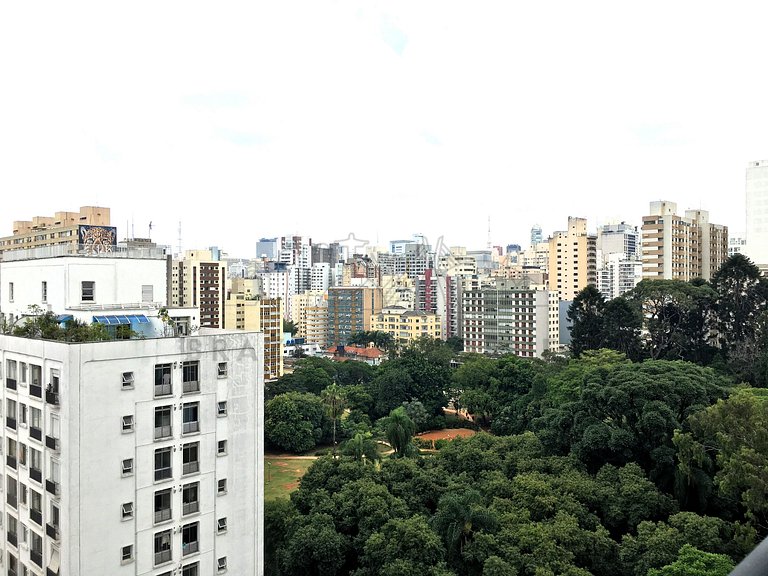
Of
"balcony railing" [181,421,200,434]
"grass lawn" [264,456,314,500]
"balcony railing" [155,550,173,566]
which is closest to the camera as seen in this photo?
"balcony railing" [155,550,173,566]

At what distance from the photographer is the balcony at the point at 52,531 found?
1385 centimetres

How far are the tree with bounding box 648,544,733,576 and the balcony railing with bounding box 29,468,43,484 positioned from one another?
13894 mm

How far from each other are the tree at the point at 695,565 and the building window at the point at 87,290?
604 inches

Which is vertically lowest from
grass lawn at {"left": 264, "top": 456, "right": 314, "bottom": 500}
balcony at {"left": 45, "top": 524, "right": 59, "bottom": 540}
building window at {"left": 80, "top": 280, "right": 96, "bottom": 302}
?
grass lawn at {"left": 264, "top": 456, "right": 314, "bottom": 500}

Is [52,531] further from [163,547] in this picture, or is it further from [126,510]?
[163,547]

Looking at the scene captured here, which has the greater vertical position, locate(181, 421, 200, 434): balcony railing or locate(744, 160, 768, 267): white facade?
locate(744, 160, 768, 267): white facade

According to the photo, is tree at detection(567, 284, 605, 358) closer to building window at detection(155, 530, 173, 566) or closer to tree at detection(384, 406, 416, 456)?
tree at detection(384, 406, 416, 456)

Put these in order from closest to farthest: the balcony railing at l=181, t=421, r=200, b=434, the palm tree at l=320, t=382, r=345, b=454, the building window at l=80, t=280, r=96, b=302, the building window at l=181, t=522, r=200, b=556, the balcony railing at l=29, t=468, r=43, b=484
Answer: the balcony railing at l=29, t=468, r=43, b=484, the building window at l=181, t=522, r=200, b=556, the balcony railing at l=181, t=421, r=200, b=434, the building window at l=80, t=280, r=96, b=302, the palm tree at l=320, t=382, r=345, b=454

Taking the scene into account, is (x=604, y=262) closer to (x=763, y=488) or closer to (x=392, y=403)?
(x=392, y=403)

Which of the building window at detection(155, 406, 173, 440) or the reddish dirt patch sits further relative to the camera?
the reddish dirt patch

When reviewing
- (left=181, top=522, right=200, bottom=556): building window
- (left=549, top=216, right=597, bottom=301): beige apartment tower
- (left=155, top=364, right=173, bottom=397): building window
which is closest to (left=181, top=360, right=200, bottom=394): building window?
(left=155, top=364, right=173, bottom=397): building window

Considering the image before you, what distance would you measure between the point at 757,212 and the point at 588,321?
Answer: 24728 mm

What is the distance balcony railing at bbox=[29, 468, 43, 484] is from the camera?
14422 mm

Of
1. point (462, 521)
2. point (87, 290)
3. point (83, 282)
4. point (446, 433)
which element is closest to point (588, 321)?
point (446, 433)
